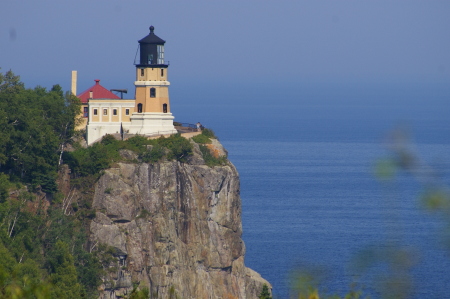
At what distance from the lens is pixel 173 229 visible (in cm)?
4512

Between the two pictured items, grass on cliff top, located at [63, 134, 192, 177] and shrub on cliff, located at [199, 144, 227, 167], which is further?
shrub on cliff, located at [199, 144, 227, 167]

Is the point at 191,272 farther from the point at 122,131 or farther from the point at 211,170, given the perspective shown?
the point at 122,131

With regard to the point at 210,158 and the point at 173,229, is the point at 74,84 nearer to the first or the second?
the point at 210,158

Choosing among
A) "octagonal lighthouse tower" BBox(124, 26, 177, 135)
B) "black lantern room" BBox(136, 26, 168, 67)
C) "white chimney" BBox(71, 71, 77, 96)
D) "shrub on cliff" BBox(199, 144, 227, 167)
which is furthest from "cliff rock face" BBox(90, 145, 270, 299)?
"white chimney" BBox(71, 71, 77, 96)

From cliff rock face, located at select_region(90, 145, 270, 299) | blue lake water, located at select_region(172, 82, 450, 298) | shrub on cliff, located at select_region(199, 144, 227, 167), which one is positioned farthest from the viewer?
blue lake water, located at select_region(172, 82, 450, 298)

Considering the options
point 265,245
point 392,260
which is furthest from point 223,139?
point 392,260

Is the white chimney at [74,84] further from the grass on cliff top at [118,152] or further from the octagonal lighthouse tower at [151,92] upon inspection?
the grass on cliff top at [118,152]

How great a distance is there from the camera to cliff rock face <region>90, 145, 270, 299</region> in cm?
4334

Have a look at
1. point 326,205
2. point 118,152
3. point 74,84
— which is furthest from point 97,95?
point 326,205

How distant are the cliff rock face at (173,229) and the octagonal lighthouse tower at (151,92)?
3.44 m

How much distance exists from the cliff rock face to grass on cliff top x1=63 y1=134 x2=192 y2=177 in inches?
17.5

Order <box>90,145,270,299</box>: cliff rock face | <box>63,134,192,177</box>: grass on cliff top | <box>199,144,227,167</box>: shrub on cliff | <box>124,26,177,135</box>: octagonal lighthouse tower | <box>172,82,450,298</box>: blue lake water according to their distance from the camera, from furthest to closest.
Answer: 1. <box>172,82,450,298</box>: blue lake water
2. <box>124,26,177,135</box>: octagonal lighthouse tower
3. <box>199,144,227,167</box>: shrub on cliff
4. <box>63,134,192,177</box>: grass on cliff top
5. <box>90,145,270,299</box>: cliff rock face

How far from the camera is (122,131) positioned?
1945 inches

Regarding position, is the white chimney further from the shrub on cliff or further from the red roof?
the shrub on cliff
